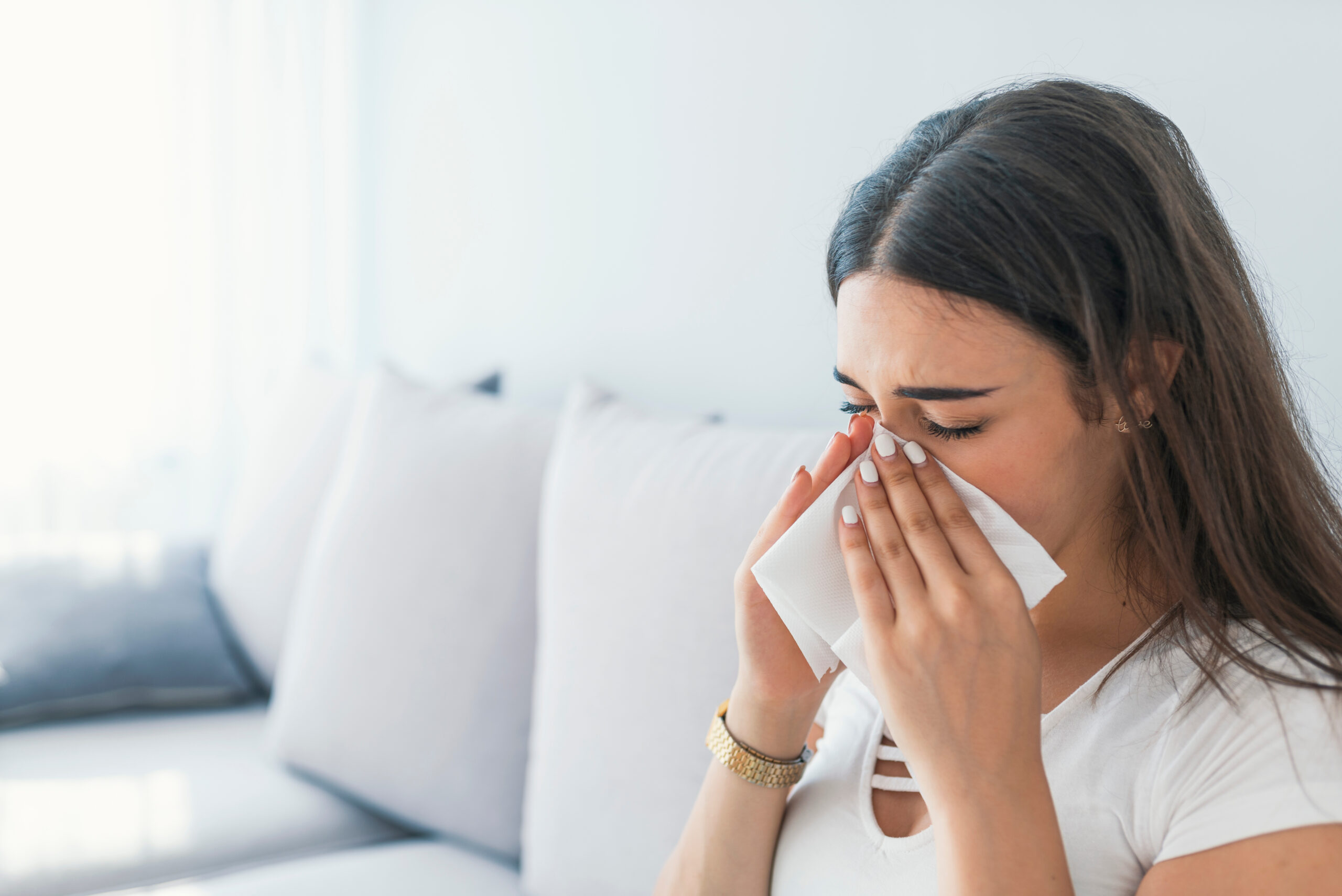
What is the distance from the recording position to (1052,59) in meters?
1.16

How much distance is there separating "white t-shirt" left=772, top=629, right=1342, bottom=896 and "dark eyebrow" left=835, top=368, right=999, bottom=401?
0.24 meters

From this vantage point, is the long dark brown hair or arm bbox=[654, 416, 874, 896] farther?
arm bbox=[654, 416, 874, 896]

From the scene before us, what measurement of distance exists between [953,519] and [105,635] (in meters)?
1.67

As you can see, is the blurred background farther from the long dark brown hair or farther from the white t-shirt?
the white t-shirt

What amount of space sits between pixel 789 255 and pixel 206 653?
52.6 inches

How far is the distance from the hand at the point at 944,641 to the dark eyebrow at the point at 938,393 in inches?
1.6

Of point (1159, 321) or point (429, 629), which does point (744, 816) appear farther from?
point (429, 629)

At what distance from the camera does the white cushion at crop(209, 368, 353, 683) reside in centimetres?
196

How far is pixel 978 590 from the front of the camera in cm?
72

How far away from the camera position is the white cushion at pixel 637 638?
3.68 ft

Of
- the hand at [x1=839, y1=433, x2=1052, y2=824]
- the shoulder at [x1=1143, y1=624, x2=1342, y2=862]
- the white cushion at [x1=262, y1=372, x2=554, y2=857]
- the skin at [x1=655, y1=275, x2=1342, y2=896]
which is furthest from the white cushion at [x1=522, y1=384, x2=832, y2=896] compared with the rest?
the shoulder at [x1=1143, y1=624, x2=1342, y2=862]

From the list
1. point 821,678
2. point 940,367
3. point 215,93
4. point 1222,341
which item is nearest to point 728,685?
point 821,678

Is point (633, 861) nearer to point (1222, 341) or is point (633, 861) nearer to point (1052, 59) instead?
point (1222, 341)

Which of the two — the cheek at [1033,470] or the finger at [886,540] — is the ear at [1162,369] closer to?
the cheek at [1033,470]
